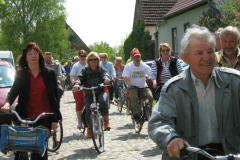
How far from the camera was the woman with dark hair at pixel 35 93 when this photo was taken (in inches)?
248

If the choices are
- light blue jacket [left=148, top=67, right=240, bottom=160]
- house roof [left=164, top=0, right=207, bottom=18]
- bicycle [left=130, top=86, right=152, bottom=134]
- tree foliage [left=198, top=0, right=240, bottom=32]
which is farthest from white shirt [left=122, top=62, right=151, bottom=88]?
house roof [left=164, top=0, right=207, bottom=18]

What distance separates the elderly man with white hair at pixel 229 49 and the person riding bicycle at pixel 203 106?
297 centimetres

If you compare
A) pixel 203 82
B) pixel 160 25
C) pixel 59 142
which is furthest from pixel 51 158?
pixel 160 25

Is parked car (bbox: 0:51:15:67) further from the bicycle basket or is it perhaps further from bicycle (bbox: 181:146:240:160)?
bicycle (bbox: 181:146:240:160)

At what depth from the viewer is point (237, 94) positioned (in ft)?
11.6

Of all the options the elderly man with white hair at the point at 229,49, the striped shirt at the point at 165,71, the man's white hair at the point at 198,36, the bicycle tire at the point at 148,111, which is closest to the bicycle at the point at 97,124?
the striped shirt at the point at 165,71

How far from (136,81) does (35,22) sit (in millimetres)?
60878

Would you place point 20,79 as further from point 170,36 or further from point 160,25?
point 160,25

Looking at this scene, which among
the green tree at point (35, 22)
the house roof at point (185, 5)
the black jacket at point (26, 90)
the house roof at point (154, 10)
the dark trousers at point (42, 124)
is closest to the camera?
the dark trousers at point (42, 124)

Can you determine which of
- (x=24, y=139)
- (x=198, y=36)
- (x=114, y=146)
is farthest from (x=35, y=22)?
(x=198, y=36)

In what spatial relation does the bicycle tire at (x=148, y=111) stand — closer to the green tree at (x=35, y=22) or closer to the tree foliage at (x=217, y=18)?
the tree foliage at (x=217, y=18)

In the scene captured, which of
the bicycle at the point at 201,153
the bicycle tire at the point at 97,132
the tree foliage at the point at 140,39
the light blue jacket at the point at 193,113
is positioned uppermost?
the tree foliage at the point at 140,39

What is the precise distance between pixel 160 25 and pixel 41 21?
128ft

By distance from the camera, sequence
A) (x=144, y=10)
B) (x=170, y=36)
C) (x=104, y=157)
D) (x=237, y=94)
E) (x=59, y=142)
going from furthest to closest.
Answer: (x=144, y=10), (x=170, y=36), (x=59, y=142), (x=104, y=157), (x=237, y=94)
